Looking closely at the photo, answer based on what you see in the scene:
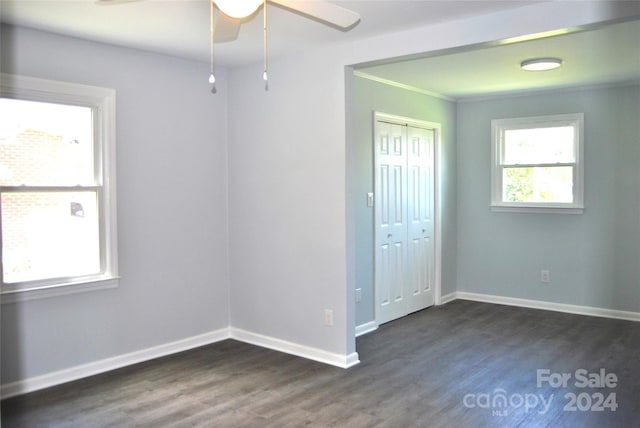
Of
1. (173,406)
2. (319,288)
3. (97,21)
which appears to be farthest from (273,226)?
(97,21)

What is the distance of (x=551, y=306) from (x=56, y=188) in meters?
4.98

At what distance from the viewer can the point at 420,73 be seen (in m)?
4.80

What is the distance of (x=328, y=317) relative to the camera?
4078 mm

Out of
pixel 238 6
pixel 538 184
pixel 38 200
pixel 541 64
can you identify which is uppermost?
pixel 541 64

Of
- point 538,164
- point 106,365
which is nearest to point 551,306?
point 538,164

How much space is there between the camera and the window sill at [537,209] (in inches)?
220

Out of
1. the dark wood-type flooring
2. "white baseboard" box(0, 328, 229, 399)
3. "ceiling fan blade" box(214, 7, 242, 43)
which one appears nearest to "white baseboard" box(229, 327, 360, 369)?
the dark wood-type flooring

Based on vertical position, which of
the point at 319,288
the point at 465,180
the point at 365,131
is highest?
the point at 365,131

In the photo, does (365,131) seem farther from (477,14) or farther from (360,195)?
(477,14)

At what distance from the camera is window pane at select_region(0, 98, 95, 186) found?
3428 mm

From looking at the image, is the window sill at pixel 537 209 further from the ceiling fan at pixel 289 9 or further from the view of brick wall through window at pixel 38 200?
the view of brick wall through window at pixel 38 200

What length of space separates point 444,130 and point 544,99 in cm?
110

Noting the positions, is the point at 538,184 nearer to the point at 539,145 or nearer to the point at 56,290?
the point at 539,145

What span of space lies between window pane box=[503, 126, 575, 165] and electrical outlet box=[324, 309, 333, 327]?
317 centimetres
